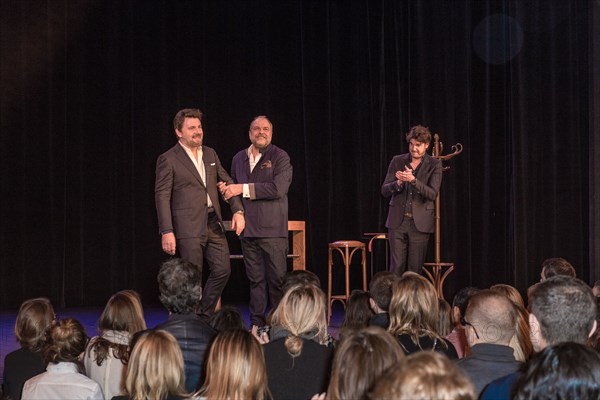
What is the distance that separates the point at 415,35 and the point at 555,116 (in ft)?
6.18

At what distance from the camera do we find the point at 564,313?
7.77 ft

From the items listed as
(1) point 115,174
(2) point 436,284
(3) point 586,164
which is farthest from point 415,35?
(1) point 115,174

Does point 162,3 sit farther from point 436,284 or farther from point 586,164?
point 586,164

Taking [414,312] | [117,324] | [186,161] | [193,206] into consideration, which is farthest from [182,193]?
[414,312]

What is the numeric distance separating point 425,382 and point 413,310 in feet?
5.58

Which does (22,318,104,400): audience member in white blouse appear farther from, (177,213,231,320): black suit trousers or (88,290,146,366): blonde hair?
(177,213,231,320): black suit trousers

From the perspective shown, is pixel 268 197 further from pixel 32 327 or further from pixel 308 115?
pixel 308 115

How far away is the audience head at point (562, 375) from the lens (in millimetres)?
1711

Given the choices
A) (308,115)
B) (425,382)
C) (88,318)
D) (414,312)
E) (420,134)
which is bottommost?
(88,318)

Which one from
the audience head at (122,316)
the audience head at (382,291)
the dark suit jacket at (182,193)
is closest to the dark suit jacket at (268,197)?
the dark suit jacket at (182,193)

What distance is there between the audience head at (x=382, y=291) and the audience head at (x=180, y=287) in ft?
2.93

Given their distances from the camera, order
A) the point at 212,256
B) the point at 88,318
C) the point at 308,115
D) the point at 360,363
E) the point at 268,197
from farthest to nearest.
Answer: the point at 308,115, the point at 88,318, the point at 268,197, the point at 212,256, the point at 360,363

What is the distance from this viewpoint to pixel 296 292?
10.0 ft

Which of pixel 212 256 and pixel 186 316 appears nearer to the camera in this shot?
pixel 186 316
